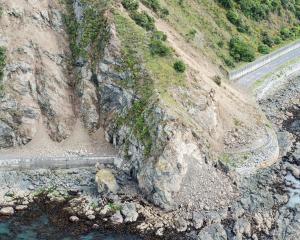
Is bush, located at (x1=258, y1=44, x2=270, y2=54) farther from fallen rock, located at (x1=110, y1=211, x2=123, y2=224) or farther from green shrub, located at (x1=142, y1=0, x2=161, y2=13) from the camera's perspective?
fallen rock, located at (x1=110, y1=211, x2=123, y2=224)

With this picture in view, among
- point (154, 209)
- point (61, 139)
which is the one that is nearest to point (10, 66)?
point (61, 139)

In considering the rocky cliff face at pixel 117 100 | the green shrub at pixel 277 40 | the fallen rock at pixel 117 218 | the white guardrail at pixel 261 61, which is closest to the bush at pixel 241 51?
the white guardrail at pixel 261 61

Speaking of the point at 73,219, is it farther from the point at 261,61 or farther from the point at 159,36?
the point at 261,61

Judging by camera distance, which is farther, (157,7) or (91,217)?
(157,7)

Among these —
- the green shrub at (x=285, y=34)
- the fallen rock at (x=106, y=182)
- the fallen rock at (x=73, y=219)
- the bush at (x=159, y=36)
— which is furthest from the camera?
the green shrub at (x=285, y=34)

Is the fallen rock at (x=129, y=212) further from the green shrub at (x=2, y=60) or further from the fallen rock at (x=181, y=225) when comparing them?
the green shrub at (x=2, y=60)

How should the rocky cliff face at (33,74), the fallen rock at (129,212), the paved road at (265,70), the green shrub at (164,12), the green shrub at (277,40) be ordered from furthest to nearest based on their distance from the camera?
the green shrub at (277,40) → the paved road at (265,70) → the green shrub at (164,12) → the rocky cliff face at (33,74) → the fallen rock at (129,212)

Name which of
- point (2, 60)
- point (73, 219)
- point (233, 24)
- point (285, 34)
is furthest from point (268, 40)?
point (73, 219)
